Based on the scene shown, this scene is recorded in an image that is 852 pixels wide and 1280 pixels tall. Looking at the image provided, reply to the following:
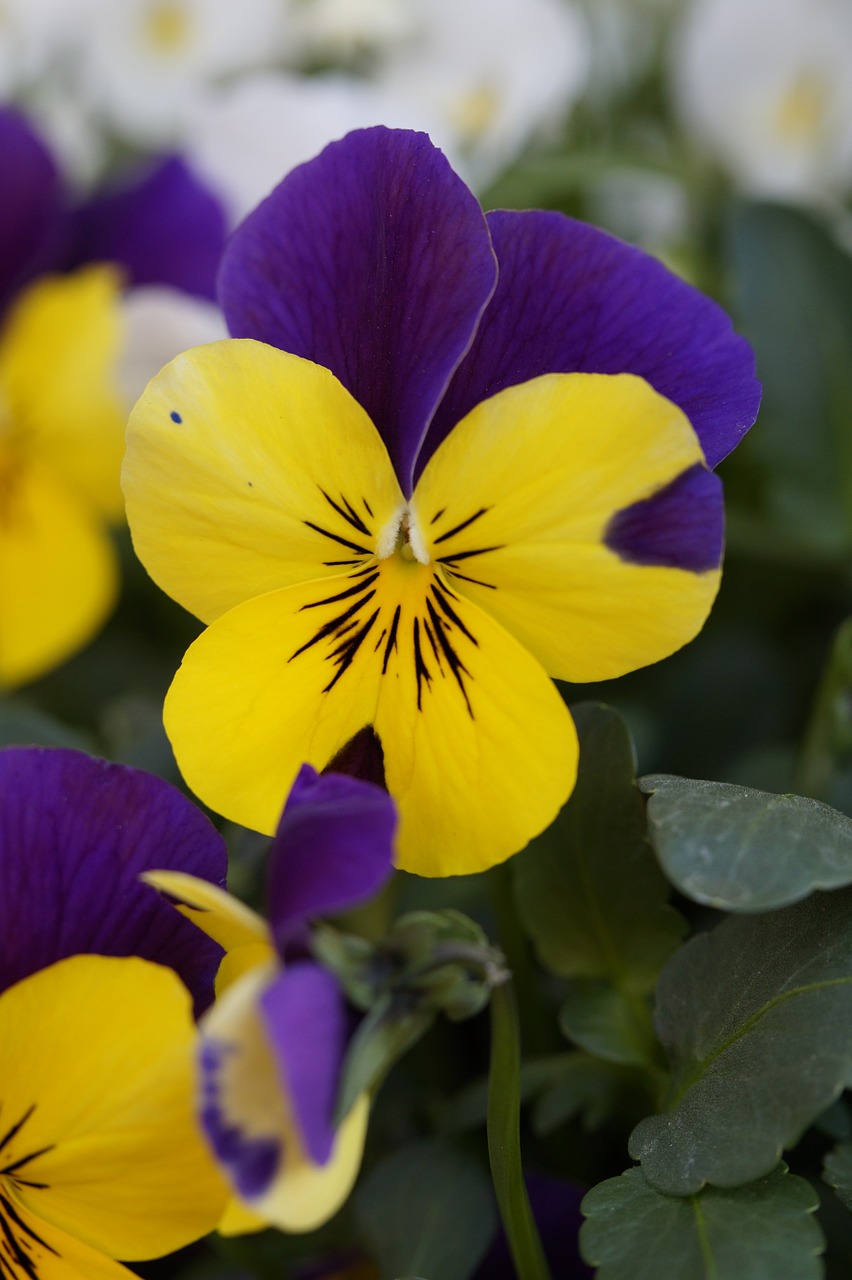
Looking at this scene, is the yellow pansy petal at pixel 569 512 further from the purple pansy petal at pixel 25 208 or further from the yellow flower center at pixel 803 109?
the yellow flower center at pixel 803 109

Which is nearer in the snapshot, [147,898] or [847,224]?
[147,898]

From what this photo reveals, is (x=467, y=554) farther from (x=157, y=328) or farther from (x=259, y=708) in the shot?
(x=157, y=328)

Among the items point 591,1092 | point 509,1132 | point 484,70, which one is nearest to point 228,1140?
point 509,1132

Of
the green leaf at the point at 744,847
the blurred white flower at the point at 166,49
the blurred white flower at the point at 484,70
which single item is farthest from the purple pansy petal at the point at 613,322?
the blurred white flower at the point at 166,49

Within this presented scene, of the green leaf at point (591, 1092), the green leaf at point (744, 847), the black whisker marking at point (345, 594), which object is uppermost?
the black whisker marking at point (345, 594)

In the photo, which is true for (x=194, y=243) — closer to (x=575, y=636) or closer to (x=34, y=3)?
(x=34, y=3)

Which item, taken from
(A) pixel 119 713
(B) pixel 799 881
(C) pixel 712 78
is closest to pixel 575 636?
(B) pixel 799 881

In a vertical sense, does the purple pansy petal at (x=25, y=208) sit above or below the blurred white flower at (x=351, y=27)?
below

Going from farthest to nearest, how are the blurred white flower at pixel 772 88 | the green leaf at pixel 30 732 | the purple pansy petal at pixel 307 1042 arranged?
the blurred white flower at pixel 772 88 < the green leaf at pixel 30 732 < the purple pansy petal at pixel 307 1042
